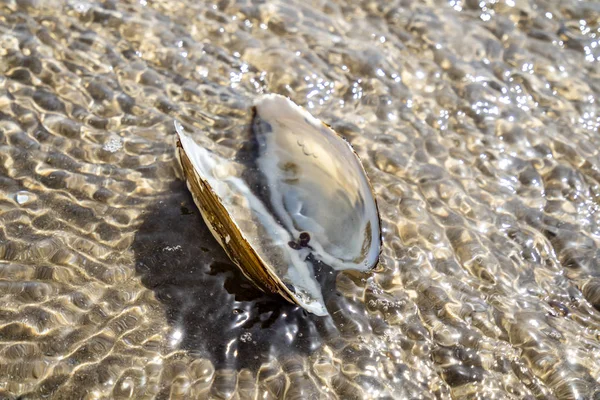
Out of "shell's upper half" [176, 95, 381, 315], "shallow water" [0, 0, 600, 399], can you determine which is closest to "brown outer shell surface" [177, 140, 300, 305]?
"shell's upper half" [176, 95, 381, 315]

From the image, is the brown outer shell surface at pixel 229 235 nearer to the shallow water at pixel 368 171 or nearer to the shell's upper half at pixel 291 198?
the shell's upper half at pixel 291 198

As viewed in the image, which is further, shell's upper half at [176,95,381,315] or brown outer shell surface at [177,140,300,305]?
shell's upper half at [176,95,381,315]

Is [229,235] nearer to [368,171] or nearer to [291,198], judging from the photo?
[291,198]

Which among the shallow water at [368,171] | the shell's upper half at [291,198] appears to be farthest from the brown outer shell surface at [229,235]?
the shallow water at [368,171]

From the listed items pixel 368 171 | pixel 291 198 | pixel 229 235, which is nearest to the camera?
pixel 229 235

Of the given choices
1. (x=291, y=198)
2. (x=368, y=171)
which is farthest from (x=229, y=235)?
(x=368, y=171)

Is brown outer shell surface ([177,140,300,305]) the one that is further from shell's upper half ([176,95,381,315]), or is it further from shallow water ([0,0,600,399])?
shallow water ([0,0,600,399])
